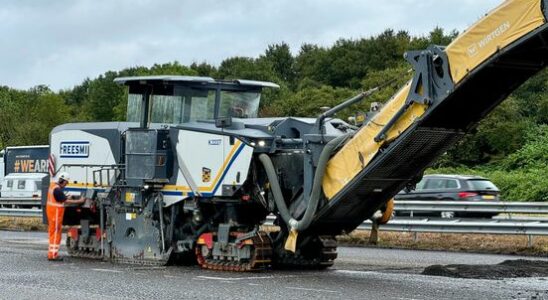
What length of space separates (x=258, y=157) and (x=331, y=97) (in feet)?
128

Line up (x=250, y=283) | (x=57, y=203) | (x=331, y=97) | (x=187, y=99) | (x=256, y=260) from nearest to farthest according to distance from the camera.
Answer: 1. (x=250, y=283)
2. (x=256, y=260)
3. (x=187, y=99)
4. (x=57, y=203)
5. (x=331, y=97)

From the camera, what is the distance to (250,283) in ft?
44.3

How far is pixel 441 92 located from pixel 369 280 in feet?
9.41

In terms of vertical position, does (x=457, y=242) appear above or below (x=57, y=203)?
below

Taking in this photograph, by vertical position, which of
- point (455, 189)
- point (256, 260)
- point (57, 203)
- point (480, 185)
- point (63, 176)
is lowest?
point (256, 260)

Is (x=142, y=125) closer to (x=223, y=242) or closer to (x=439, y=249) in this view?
(x=223, y=242)

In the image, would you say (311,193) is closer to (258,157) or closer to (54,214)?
(258,157)

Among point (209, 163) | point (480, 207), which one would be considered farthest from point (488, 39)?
point (480, 207)

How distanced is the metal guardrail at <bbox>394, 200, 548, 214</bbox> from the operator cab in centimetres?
682

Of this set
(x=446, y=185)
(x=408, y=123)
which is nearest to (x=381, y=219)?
(x=408, y=123)

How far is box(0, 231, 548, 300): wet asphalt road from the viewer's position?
39.1ft

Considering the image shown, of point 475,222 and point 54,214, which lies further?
point 475,222

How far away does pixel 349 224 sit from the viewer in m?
15.5

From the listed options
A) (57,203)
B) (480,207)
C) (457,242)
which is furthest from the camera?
(480,207)
